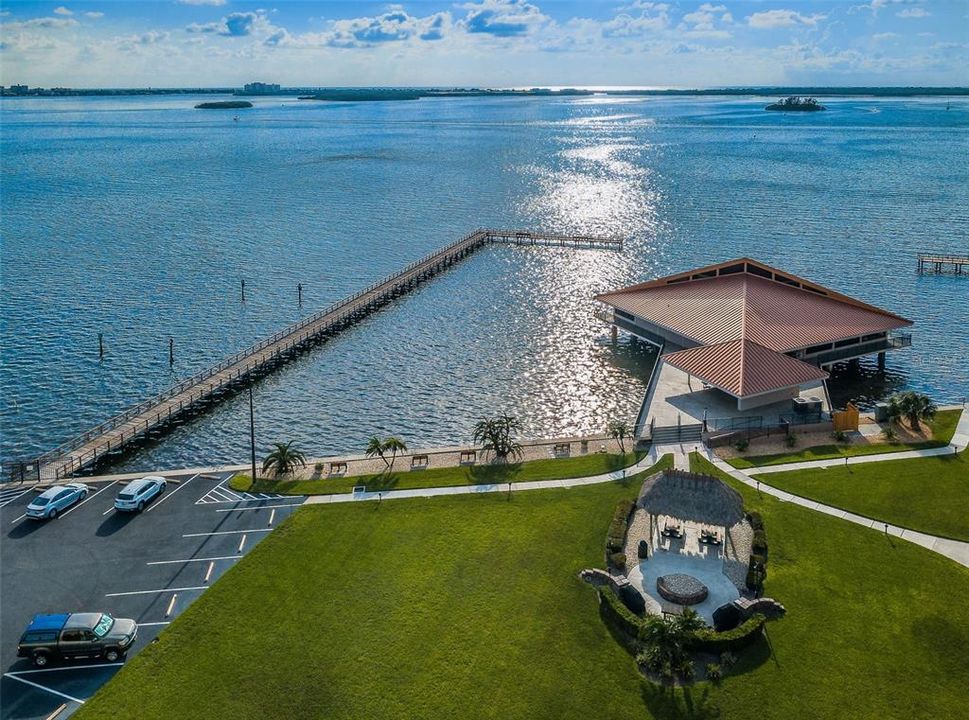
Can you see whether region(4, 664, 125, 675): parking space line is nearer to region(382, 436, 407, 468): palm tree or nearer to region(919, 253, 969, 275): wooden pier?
region(382, 436, 407, 468): palm tree

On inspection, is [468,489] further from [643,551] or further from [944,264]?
[944,264]

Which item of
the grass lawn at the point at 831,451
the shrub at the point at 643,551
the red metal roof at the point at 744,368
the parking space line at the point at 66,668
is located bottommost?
the parking space line at the point at 66,668

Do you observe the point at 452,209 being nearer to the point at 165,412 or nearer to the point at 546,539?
the point at 165,412

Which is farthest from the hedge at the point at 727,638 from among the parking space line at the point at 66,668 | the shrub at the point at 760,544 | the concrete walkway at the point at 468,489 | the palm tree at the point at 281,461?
the palm tree at the point at 281,461

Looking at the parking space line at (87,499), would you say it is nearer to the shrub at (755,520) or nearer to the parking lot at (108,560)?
the parking lot at (108,560)

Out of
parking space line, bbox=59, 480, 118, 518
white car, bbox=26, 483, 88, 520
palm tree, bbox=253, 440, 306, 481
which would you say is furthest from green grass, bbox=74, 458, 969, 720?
white car, bbox=26, 483, 88, 520

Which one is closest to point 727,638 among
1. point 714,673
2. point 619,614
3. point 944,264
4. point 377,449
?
point 714,673

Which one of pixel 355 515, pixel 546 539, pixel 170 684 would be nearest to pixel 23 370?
pixel 355 515
